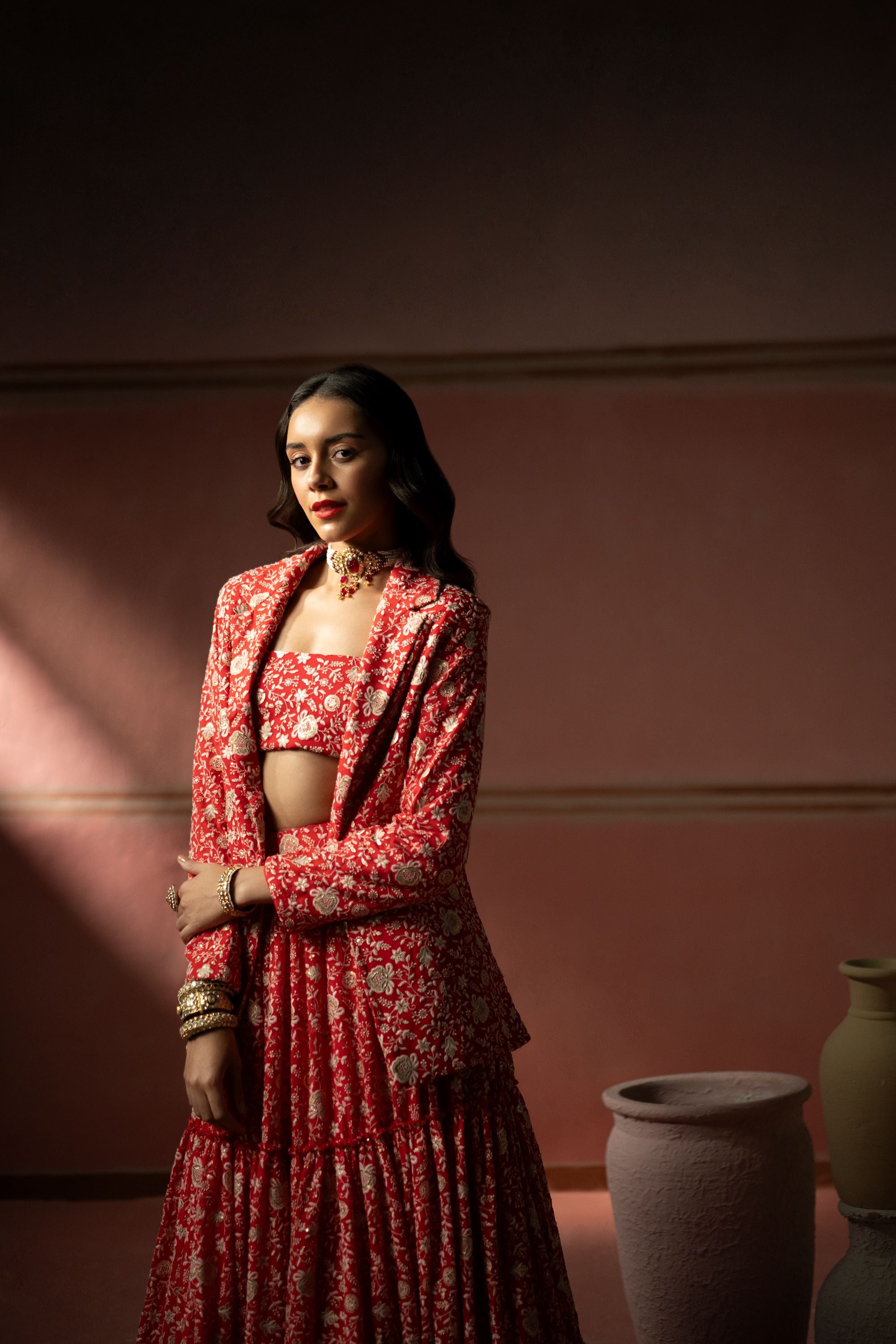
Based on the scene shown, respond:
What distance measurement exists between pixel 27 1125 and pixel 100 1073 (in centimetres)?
25

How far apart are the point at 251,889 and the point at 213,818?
0.18 meters

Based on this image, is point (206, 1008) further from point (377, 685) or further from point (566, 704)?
point (566, 704)

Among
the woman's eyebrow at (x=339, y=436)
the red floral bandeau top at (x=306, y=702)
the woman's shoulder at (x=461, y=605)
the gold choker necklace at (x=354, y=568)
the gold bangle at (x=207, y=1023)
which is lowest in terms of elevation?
Answer: the gold bangle at (x=207, y=1023)

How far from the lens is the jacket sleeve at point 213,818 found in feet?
5.30

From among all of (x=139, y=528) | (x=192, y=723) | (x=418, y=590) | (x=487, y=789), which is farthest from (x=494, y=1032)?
(x=139, y=528)

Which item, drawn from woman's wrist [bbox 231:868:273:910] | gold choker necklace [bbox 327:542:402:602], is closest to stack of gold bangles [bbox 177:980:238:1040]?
woman's wrist [bbox 231:868:273:910]

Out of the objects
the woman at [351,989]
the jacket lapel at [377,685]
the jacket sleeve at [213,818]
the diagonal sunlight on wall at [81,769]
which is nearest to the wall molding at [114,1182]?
the diagonal sunlight on wall at [81,769]

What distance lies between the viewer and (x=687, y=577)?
10.5 feet

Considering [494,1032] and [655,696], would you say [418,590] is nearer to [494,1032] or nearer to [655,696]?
[494,1032]

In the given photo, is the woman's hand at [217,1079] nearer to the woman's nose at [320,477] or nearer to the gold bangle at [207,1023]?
the gold bangle at [207,1023]

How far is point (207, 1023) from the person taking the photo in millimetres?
1579

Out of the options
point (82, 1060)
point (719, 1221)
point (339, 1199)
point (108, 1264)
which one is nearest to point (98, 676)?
point (82, 1060)

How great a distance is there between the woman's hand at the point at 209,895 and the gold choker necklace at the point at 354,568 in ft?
1.46

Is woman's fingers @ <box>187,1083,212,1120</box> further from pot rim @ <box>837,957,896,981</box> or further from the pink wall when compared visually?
the pink wall
